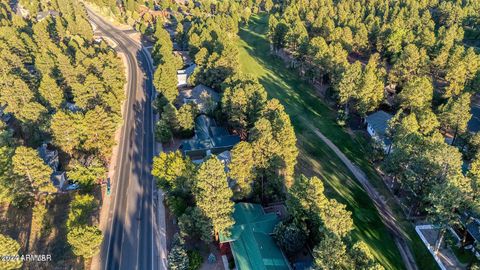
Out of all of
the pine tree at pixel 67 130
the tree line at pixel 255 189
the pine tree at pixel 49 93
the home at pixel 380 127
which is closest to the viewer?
the tree line at pixel 255 189

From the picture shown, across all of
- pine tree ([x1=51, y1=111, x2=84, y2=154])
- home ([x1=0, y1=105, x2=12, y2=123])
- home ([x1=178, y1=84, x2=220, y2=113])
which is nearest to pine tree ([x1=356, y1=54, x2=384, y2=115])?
home ([x1=178, y1=84, x2=220, y2=113])

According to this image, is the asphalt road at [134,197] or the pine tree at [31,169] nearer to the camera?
the asphalt road at [134,197]

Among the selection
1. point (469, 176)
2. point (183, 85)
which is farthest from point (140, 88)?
point (469, 176)

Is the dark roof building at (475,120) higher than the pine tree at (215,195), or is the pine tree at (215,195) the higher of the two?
the dark roof building at (475,120)

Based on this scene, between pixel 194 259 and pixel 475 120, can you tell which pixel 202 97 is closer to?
pixel 194 259

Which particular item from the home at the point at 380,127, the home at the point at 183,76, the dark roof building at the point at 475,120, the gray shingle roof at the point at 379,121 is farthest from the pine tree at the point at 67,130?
the dark roof building at the point at 475,120

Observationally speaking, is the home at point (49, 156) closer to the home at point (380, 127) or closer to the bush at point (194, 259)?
the bush at point (194, 259)
